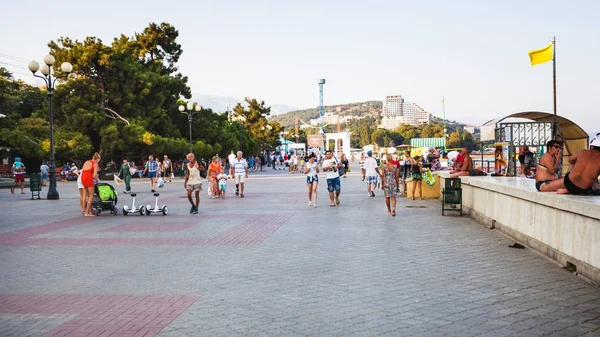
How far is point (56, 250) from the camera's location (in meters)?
9.49

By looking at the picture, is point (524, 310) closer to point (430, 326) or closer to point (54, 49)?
point (430, 326)

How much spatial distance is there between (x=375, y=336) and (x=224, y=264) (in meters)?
3.65

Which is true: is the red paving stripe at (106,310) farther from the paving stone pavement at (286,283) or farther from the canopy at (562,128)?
the canopy at (562,128)

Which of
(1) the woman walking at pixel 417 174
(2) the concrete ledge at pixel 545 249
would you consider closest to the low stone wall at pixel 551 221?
(2) the concrete ledge at pixel 545 249

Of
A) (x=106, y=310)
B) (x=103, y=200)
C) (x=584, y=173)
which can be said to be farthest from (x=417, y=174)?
(x=106, y=310)

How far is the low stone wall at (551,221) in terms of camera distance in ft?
21.0

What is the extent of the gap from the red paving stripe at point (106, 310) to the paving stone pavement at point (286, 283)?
0.06 feet

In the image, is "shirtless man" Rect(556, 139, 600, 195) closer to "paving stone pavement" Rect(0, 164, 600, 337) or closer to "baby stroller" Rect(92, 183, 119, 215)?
"paving stone pavement" Rect(0, 164, 600, 337)

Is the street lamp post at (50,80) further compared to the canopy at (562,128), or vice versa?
Result: the street lamp post at (50,80)

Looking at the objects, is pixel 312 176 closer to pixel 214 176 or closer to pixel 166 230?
pixel 214 176

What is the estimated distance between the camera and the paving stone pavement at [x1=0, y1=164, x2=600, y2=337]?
200 inches

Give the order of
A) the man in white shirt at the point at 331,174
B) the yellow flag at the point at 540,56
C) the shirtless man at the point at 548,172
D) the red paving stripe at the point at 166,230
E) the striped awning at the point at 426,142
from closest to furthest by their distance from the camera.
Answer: the shirtless man at the point at 548,172 → the red paving stripe at the point at 166,230 → the yellow flag at the point at 540,56 → the man in white shirt at the point at 331,174 → the striped awning at the point at 426,142

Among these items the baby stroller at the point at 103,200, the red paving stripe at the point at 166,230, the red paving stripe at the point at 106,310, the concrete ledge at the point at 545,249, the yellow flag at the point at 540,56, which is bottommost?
the red paving stripe at the point at 106,310

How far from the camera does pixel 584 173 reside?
733 centimetres
